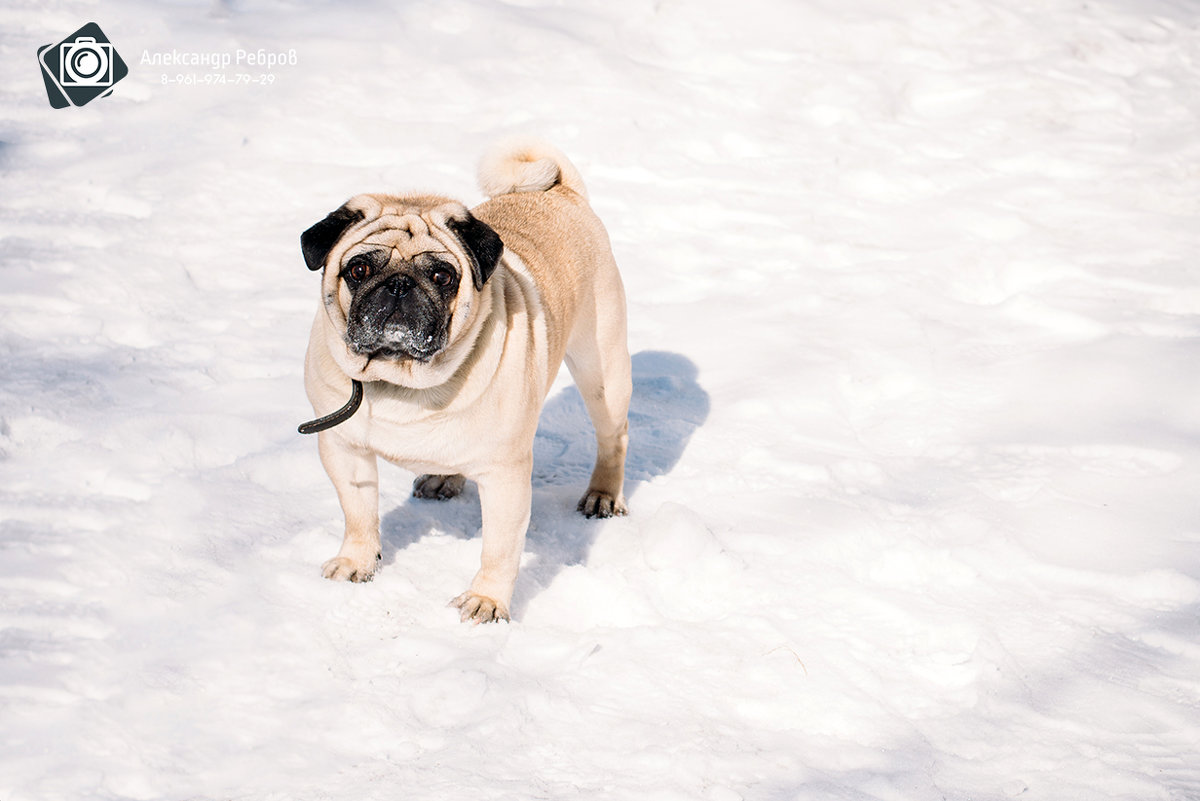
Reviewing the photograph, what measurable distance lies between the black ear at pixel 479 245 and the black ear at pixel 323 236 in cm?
29

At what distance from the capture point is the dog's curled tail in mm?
3916

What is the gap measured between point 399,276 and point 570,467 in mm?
1825

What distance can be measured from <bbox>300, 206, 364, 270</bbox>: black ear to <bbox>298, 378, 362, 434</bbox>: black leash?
13.8 inches

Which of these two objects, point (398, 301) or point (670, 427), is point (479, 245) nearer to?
point (398, 301)

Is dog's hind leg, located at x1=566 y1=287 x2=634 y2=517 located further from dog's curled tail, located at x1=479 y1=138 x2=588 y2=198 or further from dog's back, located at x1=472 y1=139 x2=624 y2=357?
dog's curled tail, located at x1=479 y1=138 x2=588 y2=198

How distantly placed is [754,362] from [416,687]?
9.53ft

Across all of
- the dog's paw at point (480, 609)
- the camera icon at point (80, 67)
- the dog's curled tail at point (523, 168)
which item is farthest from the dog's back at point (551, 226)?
the camera icon at point (80, 67)

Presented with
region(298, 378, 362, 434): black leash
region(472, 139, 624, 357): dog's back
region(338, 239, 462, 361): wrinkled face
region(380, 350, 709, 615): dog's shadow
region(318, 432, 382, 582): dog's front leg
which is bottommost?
region(380, 350, 709, 615): dog's shadow

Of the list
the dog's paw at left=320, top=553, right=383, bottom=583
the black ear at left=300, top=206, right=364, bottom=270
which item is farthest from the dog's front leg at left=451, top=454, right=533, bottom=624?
the black ear at left=300, top=206, right=364, bottom=270

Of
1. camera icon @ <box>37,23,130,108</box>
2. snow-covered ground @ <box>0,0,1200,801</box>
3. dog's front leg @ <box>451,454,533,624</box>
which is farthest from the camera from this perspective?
camera icon @ <box>37,23,130,108</box>

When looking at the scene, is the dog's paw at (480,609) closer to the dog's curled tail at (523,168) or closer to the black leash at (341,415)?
the black leash at (341,415)

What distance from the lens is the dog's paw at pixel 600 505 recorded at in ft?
12.7

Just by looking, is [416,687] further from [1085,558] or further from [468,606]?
[1085,558]

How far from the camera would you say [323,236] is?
2.73 metres
